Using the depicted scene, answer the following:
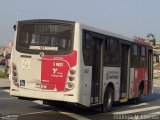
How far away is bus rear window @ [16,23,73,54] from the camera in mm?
13870

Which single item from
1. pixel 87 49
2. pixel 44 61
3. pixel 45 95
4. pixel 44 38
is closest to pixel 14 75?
pixel 44 61

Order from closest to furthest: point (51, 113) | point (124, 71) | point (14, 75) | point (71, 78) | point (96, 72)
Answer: point (71, 78) → point (14, 75) → point (51, 113) → point (96, 72) → point (124, 71)

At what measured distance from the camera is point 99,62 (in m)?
15.3

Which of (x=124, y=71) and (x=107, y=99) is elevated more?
(x=124, y=71)

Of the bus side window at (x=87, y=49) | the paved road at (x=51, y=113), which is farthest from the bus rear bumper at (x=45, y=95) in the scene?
the bus side window at (x=87, y=49)

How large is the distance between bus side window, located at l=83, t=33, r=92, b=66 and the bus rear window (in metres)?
0.53

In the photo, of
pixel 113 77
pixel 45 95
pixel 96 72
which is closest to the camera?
pixel 45 95

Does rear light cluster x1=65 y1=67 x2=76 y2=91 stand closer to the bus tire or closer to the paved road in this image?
the paved road

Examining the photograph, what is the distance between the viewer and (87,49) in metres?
14.3

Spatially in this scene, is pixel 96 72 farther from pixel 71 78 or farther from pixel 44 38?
pixel 44 38

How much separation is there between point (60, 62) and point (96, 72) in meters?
1.81

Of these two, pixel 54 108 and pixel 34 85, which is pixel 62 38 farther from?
pixel 54 108

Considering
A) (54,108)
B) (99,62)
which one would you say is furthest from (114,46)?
(54,108)

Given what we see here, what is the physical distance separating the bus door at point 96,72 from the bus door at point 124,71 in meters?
2.83
